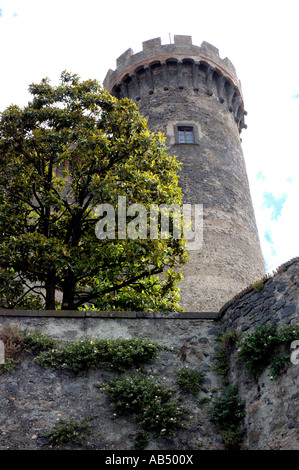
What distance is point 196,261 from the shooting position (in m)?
16.9

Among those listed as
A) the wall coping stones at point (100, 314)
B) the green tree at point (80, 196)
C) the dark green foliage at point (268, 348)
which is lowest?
the dark green foliage at point (268, 348)

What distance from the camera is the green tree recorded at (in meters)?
12.3

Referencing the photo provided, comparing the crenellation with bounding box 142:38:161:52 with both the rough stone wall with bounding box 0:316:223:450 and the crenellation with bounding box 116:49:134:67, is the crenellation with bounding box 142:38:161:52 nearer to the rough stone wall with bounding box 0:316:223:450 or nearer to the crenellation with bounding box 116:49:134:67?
the crenellation with bounding box 116:49:134:67

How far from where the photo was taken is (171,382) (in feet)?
32.6

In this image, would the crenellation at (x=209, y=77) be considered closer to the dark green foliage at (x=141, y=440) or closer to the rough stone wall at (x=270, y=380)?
the rough stone wall at (x=270, y=380)

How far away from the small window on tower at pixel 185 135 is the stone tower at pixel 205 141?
38mm

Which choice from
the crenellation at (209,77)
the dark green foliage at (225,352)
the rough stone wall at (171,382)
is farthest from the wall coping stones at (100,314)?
the crenellation at (209,77)

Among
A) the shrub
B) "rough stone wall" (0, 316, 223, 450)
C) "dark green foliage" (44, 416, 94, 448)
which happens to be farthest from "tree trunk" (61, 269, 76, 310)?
the shrub

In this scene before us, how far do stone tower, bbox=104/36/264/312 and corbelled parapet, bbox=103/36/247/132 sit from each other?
0.04 metres

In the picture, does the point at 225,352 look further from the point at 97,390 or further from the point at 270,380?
the point at 97,390

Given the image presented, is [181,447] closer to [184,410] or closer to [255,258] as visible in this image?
[184,410]

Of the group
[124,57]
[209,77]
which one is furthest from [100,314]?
[124,57]

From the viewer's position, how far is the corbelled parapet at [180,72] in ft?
74.2
